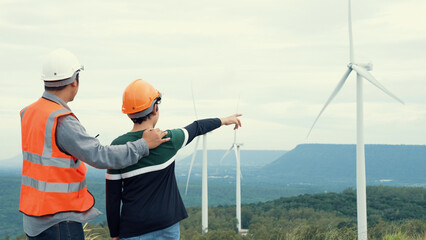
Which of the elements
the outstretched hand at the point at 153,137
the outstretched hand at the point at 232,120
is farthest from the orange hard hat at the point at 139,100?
the outstretched hand at the point at 232,120

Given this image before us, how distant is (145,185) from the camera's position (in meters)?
4.96

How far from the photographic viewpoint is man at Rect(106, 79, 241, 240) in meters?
4.96

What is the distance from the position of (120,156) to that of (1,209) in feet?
464

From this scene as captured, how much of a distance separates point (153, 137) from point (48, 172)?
1.00m

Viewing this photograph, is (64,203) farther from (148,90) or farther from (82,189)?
(148,90)

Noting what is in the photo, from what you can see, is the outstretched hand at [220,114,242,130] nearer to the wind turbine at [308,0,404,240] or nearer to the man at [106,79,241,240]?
the man at [106,79,241,240]

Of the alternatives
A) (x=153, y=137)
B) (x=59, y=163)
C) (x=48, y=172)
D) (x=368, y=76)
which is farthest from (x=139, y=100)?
(x=368, y=76)

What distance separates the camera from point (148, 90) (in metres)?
5.12

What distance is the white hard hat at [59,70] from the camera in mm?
5023

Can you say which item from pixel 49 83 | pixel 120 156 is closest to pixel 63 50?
pixel 49 83

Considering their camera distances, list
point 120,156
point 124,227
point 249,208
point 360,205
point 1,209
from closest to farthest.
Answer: point 120,156, point 124,227, point 360,205, point 249,208, point 1,209

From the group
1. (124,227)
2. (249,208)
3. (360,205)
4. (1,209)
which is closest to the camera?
(124,227)

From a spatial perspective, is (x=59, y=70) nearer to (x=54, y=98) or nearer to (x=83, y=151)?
(x=54, y=98)

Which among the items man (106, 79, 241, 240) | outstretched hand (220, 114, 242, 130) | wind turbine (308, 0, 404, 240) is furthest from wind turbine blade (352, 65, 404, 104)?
man (106, 79, 241, 240)
